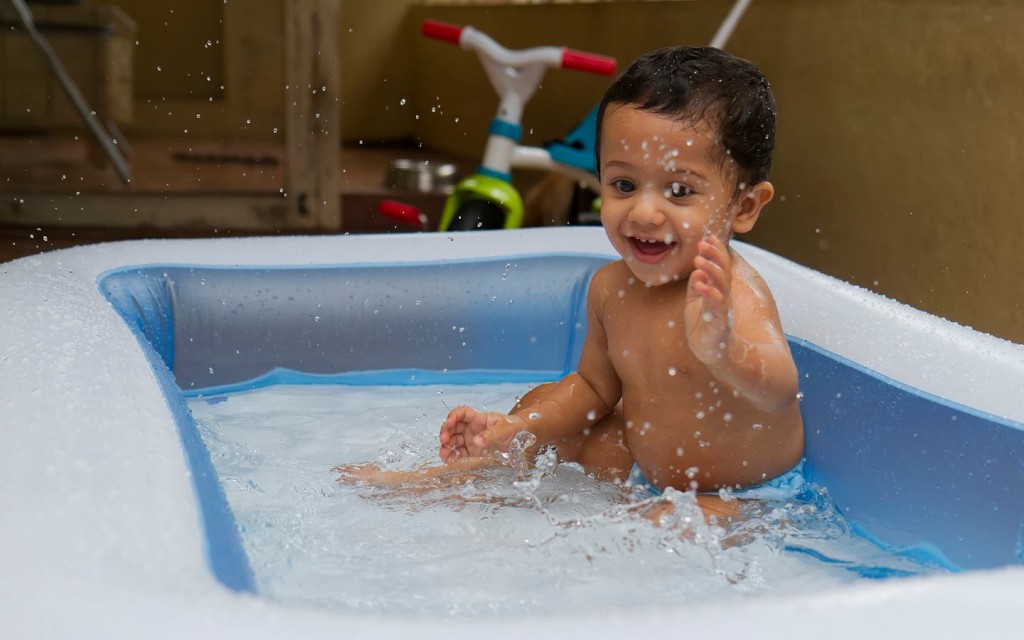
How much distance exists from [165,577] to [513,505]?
23.5 inches

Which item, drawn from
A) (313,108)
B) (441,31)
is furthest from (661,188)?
(313,108)

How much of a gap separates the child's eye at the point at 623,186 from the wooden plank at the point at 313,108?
8.74 ft

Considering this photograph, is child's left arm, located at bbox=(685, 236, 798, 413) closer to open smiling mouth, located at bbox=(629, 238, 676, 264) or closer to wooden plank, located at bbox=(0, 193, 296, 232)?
open smiling mouth, located at bbox=(629, 238, 676, 264)

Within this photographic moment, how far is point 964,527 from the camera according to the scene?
1359 mm

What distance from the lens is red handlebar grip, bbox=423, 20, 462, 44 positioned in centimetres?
270

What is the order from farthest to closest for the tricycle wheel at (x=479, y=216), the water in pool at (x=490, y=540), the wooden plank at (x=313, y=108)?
the wooden plank at (x=313, y=108), the tricycle wheel at (x=479, y=216), the water in pool at (x=490, y=540)

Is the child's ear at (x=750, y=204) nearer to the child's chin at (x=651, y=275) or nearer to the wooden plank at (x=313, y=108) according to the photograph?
the child's chin at (x=651, y=275)

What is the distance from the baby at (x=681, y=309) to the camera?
1316 millimetres

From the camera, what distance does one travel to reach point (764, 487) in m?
1.47

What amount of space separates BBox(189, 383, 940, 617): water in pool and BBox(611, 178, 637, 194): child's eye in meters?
0.35

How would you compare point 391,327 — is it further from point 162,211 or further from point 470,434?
point 162,211

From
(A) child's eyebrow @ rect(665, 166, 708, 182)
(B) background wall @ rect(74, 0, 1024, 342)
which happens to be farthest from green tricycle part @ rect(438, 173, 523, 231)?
(A) child's eyebrow @ rect(665, 166, 708, 182)

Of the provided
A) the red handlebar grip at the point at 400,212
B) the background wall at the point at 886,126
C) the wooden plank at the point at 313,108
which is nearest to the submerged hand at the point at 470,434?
Answer: the red handlebar grip at the point at 400,212

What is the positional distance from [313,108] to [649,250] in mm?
2715
